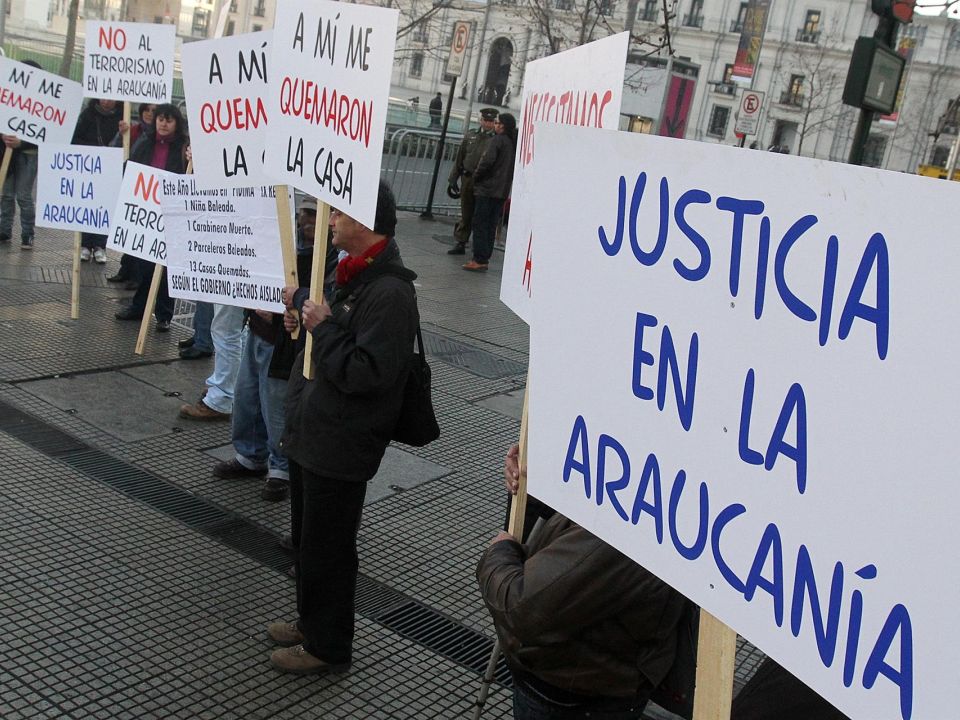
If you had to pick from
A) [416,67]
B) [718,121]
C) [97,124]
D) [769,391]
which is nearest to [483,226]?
[97,124]

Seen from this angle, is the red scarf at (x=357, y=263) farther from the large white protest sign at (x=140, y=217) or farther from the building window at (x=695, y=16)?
the building window at (x=695, y=16)

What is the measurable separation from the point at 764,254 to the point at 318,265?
246cm

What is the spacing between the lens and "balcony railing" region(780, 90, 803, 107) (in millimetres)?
59250

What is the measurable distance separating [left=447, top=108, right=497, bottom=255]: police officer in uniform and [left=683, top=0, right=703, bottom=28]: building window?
170 feet

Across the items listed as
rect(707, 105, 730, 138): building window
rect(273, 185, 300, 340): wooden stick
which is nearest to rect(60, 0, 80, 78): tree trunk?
rect(273, 185, 300, 340): wooden stick

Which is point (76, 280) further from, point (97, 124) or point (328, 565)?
point (328, 565)

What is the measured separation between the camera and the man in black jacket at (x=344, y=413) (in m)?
3.60

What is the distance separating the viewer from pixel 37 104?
8.70 m

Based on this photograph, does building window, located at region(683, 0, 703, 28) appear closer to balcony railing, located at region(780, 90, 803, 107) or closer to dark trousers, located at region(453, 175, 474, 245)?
balcony railing, located at region(780, 90, 803, 107)

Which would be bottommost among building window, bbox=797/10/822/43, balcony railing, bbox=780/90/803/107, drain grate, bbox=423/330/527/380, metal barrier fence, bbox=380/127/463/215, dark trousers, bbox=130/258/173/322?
drain grate, bbox=423/330/527/380

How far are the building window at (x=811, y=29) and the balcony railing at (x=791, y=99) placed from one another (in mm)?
3018

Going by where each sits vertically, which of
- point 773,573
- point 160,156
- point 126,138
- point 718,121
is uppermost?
point 718,121

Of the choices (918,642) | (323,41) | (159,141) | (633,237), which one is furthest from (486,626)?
(159,141)

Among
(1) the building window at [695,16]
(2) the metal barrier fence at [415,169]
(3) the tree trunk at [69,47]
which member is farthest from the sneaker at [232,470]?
(1) the building window at [695,16]
